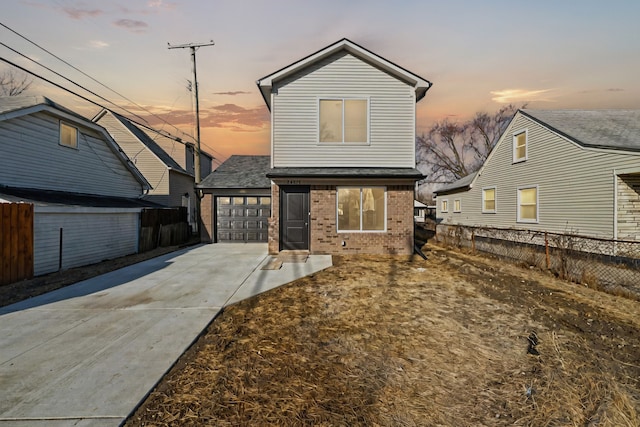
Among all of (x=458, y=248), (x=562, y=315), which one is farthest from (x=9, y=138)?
(x=458, y=248)

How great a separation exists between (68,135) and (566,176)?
21033 mm

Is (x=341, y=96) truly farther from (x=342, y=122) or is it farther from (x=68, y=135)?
(x=68, y=135)

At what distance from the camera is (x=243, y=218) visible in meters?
14.8

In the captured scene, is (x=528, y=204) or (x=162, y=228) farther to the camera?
(x=528, y=204)

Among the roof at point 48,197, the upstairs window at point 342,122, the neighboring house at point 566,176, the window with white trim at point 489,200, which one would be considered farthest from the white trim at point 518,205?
the roof at point 48,197

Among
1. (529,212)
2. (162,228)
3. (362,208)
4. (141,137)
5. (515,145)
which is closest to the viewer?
(362,208)

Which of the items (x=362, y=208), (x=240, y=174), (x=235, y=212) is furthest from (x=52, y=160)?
(x=362, y=208)

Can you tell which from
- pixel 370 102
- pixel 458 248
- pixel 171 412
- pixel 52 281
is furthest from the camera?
pixel 458 248

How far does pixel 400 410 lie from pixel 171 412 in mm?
2154

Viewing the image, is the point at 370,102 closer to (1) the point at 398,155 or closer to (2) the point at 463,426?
(1) the point at 398,155

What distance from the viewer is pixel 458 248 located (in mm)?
12273

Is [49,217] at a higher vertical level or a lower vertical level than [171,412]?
higher

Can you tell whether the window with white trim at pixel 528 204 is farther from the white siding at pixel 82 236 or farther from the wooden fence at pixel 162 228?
the white siding at pixel 82 236

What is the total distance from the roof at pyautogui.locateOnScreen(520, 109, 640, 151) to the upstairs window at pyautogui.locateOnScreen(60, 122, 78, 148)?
2075cm
